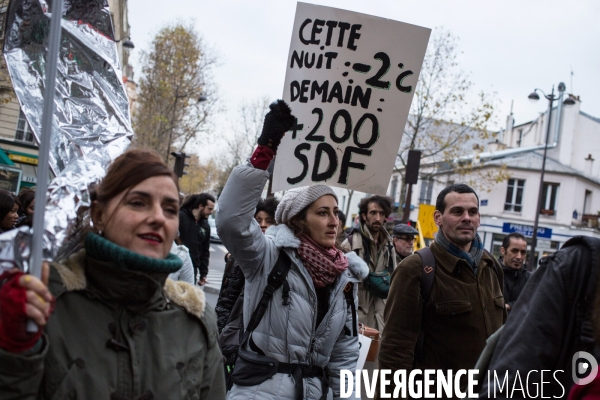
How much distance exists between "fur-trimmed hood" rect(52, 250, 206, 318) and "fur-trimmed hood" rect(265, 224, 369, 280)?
1.19 m

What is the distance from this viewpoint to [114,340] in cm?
188

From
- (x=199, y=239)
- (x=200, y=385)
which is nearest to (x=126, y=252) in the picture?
(x=200, y=385)

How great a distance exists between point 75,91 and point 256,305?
1.47 m

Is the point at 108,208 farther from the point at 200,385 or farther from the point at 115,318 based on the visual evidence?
the point at 200,385

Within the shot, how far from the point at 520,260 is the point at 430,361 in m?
3.64

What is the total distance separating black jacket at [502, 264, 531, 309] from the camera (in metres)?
6.89

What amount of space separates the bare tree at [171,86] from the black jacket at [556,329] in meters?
35.1

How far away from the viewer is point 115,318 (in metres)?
1.92

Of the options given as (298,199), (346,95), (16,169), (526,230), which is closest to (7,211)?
(298,199)

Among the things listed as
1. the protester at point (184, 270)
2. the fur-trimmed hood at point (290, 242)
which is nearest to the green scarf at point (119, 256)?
the fur-trimmed hood at point (290, 242)

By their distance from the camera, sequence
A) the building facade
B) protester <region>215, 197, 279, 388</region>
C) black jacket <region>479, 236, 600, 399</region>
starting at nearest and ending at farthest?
1. black jacket <region>479, 236, 600, 399</region>
2. protester <region>215, 197, 279, 388</region>
3. the building facade

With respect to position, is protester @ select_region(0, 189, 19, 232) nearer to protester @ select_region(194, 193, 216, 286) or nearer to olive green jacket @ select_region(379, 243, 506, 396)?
olive green jacket @ select_region(379, 243, 506, 396)

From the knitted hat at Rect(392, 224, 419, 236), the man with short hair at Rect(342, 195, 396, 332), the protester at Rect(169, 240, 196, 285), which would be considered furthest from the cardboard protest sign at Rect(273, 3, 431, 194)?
the knitted hat at Rect(392, 224, 419, 236)

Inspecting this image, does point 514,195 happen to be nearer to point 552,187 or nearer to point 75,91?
point 552,187
